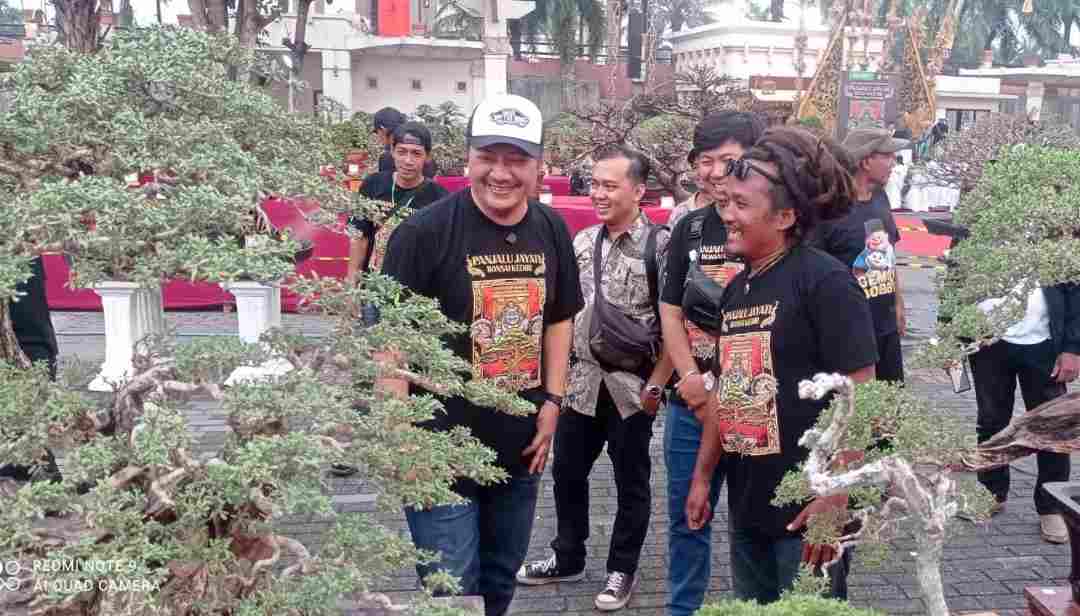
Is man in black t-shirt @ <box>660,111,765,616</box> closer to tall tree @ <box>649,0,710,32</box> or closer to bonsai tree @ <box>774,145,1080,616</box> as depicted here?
bonsai tree @ <box>774,145,1080,616</box>

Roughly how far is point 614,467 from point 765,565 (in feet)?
3.76

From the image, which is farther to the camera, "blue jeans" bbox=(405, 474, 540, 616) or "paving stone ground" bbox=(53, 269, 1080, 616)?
A: "paving stone ground" bbox=(53, 269, 1080, 616)

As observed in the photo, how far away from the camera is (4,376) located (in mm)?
1650

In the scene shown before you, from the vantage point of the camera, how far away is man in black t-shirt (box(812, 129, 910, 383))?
3.51 m

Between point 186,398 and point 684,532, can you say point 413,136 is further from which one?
point 186,398

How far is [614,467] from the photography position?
138 inches

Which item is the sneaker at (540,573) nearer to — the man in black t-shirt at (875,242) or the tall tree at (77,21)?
the man in black t-shirt at (875,242)

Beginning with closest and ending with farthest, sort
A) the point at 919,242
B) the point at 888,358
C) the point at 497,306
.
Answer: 1. the point at 497,306
2. the point at 888,358
3. the point at 919,242

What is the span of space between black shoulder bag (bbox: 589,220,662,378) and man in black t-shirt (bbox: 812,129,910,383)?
2.11ft

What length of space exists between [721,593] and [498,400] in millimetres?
2121

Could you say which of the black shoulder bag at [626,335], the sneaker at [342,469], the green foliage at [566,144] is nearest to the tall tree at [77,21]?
the sneaker at [342,469]

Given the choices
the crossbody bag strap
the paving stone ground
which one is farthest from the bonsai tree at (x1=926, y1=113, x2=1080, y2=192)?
the crossbody bag strap

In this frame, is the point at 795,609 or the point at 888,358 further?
the point at 888,358

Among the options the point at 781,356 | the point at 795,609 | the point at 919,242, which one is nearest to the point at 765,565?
the point at 781,356
